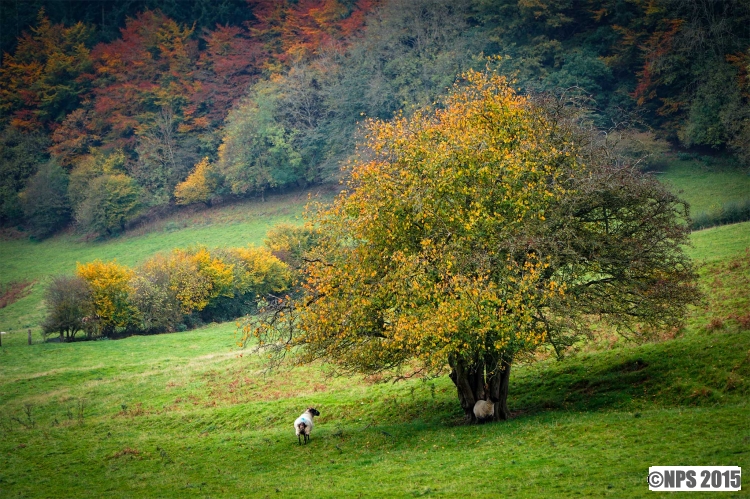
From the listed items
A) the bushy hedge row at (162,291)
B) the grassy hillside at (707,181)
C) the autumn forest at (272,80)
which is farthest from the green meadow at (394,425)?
the autumn forest at (272,80)

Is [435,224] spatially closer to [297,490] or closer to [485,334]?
[485,334]

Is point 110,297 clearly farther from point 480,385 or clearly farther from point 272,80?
point 272,80

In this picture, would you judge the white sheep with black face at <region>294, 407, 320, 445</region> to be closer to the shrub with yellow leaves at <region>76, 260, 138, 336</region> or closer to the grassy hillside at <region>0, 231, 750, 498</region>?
the grassy hillside at <region>0, 231, 750, 498</region>

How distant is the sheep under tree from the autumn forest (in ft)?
149

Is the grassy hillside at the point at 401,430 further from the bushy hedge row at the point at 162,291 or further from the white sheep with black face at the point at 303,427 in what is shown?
the bushy hedge row at the point at 162,291

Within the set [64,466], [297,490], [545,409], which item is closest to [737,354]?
[545,409]

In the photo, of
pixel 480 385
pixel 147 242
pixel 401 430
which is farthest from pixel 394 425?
pixel 147 242

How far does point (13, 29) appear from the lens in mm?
152000

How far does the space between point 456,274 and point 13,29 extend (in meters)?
158

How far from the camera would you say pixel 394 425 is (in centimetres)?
2917

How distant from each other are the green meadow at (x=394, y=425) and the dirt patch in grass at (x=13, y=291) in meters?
46.0

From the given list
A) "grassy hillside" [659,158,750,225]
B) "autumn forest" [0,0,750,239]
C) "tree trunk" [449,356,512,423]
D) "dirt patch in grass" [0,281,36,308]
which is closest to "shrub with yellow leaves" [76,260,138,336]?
"dirt patch in grass" [0,281,36,308]

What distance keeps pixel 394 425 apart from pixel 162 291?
44.9 metres

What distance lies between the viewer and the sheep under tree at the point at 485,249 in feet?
80.7
